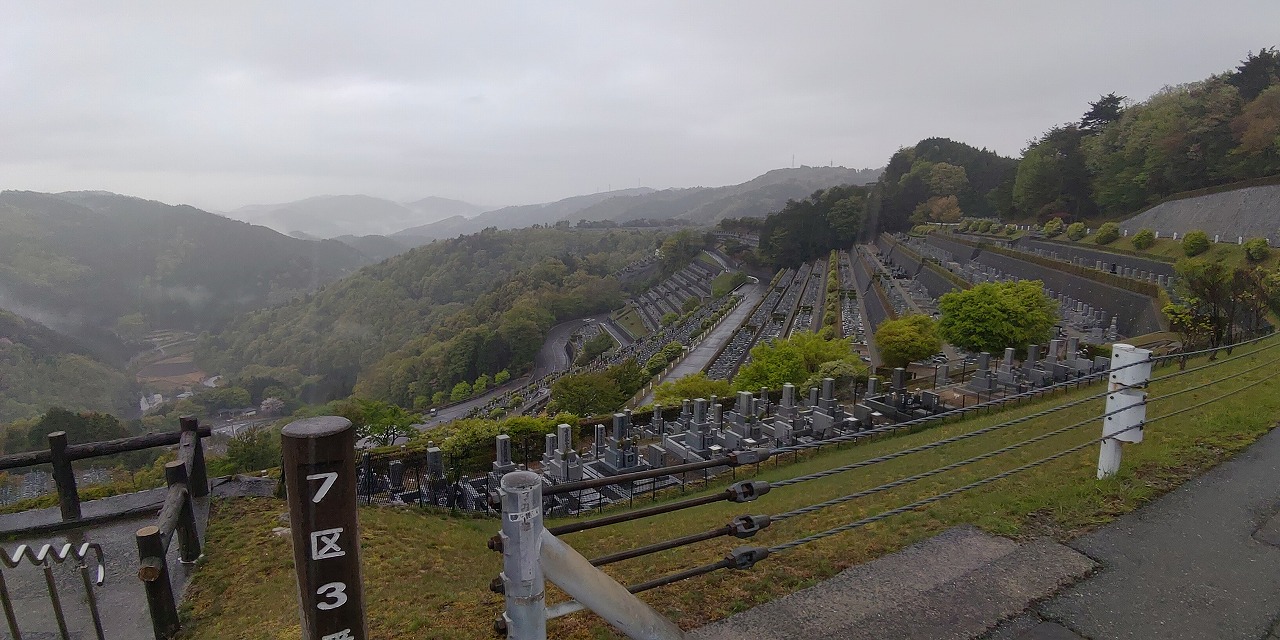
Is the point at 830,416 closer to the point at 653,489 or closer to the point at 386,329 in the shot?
the point at 653,489

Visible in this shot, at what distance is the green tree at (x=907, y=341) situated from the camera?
749 inches

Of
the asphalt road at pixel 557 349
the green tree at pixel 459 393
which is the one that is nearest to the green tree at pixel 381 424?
the green tree at pixel 459 393

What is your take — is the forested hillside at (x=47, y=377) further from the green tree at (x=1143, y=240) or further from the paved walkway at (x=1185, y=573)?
the green tree at (x=1143, y=240)

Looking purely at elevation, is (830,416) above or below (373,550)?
below

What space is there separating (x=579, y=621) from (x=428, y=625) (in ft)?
3.54

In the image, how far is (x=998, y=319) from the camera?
16.9 meters

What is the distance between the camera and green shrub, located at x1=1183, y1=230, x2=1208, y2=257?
2125 cm

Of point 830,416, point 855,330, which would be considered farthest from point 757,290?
point 830,416

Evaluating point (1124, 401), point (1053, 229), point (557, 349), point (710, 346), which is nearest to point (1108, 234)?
point (1053, 229)

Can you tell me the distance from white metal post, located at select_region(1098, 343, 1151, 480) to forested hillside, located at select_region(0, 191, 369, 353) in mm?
120003

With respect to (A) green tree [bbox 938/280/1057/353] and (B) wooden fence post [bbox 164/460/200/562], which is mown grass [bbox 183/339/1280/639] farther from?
(A) green tree [bbox 938/280/1057/353]

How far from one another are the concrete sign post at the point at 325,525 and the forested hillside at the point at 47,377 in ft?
215

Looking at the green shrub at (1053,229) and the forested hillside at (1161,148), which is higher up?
the forested hillside at (1161,148)

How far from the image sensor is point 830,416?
13.6 metres
